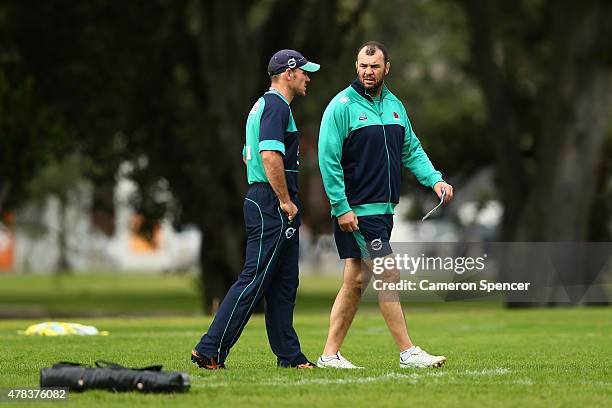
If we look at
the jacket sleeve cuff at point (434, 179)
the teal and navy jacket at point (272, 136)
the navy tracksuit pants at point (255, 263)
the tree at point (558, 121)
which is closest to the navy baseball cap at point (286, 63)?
the teal and navy jacket at point (272, 136)

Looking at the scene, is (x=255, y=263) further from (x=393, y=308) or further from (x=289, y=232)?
(x=393, y=308)

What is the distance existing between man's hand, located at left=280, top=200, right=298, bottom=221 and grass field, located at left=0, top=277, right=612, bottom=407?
1.13 meters

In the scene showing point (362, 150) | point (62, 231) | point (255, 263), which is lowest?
point (62, 231)

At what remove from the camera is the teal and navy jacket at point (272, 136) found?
37.2 ft

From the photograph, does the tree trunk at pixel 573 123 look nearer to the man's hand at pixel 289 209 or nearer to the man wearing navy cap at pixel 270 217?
the man wearing navy cap at pixel 270 217

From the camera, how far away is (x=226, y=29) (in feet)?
103

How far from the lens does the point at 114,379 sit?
9.75 meters

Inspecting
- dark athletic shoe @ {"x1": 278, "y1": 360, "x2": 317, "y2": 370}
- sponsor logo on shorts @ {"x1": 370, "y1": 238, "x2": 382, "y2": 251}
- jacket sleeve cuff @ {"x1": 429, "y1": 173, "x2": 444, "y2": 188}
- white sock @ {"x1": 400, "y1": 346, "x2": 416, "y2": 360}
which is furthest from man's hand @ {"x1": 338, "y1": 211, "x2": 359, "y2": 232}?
dark athletic shoe @ {"x1": 278, "y1": 360, "x2": 317, "y2": 370}

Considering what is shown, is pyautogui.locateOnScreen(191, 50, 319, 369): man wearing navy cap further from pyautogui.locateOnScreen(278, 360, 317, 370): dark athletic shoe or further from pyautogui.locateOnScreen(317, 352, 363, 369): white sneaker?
pyautogui.locateOnScreen(317, 352, 363, 369): white sneaker

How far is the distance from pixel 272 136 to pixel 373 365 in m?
2.12

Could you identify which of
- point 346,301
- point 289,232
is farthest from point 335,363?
point 289,232

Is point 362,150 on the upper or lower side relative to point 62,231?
upper

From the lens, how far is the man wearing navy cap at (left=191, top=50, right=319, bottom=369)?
11.4 m

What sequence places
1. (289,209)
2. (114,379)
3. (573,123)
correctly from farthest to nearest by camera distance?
(573,123) < (289,209) < (114,379)
